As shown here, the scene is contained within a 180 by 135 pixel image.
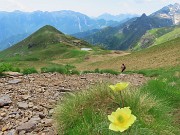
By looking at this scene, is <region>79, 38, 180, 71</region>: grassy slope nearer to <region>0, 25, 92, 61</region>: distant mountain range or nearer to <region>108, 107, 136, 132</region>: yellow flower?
<region>108, 107, 136, 132</region>: yellow flower

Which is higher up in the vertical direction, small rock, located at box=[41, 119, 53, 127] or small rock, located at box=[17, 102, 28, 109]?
small rock, located at box=[17, 102, 28, 109]

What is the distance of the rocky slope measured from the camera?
27.0ft

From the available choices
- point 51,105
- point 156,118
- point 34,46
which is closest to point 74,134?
point 156,118

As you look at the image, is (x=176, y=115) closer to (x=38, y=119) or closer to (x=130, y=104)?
(x=130, y=104)

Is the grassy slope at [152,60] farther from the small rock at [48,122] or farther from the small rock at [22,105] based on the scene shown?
the small rock at [48,122]

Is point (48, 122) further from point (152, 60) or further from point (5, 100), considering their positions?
A: point (152, 60)

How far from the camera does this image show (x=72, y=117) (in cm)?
727

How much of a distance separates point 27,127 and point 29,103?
1977 millimetres

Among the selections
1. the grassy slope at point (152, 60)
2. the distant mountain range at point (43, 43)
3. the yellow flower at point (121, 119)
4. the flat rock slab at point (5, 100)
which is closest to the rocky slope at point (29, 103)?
the flat rock slab at point (5, 100)

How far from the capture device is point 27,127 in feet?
26.8

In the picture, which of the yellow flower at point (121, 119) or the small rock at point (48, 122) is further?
the small rock at point (48, 122)

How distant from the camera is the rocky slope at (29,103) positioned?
324 inches

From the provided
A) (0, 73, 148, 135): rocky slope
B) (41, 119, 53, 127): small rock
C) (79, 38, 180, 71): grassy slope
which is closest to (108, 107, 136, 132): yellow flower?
(0, 73, 148, 135): rocky slope

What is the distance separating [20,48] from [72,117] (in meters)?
124
